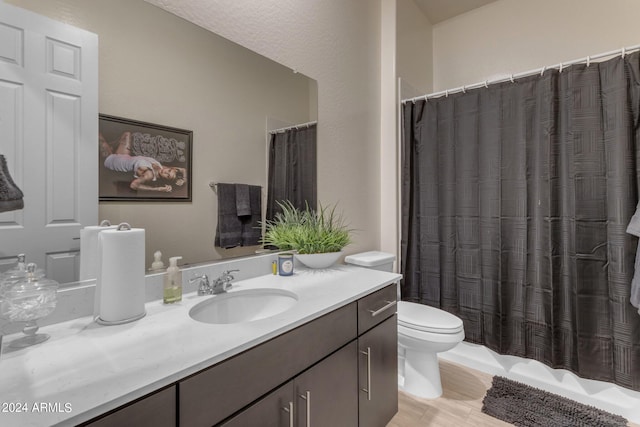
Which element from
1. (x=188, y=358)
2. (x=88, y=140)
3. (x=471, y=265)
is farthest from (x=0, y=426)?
(x=471, y=265)

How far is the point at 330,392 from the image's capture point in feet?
3.45

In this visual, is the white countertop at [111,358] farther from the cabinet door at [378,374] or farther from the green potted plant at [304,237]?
the green potted plant at [304,237]

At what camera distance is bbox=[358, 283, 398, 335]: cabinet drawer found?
47.8 inches

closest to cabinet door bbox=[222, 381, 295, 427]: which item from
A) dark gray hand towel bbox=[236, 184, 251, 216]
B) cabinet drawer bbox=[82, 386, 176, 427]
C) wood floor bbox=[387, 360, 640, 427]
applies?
cabinet drawer bbox=[82, 386, 176, 427]

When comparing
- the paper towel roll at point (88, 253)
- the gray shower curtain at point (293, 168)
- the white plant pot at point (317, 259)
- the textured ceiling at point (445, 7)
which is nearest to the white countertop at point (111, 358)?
the paper towel roll at point (88, 253)

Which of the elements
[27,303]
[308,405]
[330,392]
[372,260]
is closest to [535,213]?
[372,260]

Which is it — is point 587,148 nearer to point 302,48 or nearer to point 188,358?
point 302,48

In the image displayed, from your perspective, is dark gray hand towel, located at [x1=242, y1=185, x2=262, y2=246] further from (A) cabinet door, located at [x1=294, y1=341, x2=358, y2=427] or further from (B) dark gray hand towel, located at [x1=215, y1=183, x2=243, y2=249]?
(A) cabinet door, located at [x1=294, y1=341, x2=358, y2=427]

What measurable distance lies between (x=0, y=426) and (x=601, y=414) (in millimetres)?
2427

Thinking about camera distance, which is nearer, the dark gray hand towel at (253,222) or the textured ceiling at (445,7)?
the dark gray hand towel at (253,222)

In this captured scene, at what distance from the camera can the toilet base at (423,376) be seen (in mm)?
1789

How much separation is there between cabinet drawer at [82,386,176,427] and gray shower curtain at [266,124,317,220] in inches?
37.1

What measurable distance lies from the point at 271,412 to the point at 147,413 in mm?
353

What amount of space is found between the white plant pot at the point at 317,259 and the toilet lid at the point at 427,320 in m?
0.59
